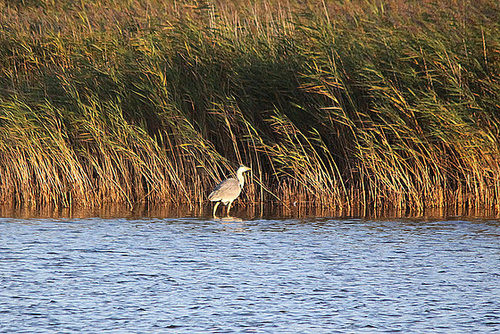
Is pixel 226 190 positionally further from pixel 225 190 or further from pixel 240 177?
pixel 240 177

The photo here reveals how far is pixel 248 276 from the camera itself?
6855 mm

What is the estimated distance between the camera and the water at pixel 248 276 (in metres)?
5.59

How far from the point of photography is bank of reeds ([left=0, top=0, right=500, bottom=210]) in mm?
10016

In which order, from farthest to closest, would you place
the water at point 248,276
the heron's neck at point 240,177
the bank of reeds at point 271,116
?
the heron's neck at point 240,177
the bank of reeds at point 271,116
the water at point 248,276

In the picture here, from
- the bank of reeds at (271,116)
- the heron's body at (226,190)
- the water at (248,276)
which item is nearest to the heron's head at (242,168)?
the heron's body at (226,190)

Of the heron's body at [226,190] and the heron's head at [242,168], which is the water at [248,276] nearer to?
the heron's body at [226,190]

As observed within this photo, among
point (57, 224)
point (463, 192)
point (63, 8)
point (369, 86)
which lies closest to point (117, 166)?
point (57, 224)

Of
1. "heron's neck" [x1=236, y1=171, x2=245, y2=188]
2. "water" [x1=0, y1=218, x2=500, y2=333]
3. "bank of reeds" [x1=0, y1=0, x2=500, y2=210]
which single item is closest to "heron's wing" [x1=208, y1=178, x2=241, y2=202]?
"heron's neck" [x1=236, y1=171, x2=245, y2=188]

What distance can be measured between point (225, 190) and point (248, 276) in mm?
3070

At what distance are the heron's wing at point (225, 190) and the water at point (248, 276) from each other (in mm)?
405

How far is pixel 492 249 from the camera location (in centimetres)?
783

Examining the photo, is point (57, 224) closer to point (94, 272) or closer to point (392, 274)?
point (94, 272)

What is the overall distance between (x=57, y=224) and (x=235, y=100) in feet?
9.42

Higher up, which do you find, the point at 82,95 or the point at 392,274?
the point at 82,95
